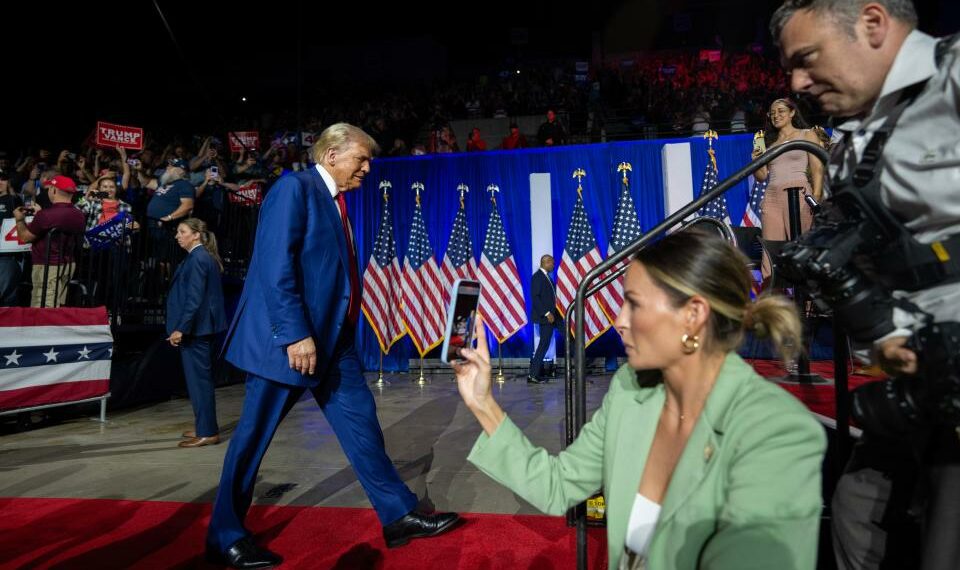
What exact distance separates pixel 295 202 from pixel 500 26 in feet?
72.2

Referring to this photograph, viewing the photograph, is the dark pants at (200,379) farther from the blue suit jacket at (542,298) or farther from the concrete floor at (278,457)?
the blue suit jacket at (542,298)

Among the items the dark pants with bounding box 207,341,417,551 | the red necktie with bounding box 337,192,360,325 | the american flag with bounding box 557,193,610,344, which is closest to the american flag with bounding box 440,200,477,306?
the american flag with bounding box 557,193,610,344

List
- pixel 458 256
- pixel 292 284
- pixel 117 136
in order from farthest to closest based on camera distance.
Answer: pixel 458 256, pixel 117 136, pixel 292 284

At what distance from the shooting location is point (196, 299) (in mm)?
5184

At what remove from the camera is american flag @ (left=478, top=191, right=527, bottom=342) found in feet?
33.8

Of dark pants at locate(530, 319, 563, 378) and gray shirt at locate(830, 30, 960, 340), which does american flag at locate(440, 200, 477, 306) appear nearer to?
dark pants at locate(530, 319, 563, 378)

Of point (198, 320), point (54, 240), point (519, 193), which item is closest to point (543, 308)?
point (519, 193)

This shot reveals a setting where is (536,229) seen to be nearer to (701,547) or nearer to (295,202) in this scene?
(295,202)

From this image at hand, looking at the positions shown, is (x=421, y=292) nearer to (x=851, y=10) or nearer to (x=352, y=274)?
(x=352, y=274)

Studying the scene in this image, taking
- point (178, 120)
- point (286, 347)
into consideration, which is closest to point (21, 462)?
point (286, 347)

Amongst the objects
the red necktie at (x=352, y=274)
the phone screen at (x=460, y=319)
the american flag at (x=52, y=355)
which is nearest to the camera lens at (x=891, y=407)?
the phone screen at (x=460, y=319)

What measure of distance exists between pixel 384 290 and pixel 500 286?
2.20 meters

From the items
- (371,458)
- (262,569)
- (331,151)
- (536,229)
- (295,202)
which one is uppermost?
(536,229)

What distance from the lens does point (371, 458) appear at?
2.86m
